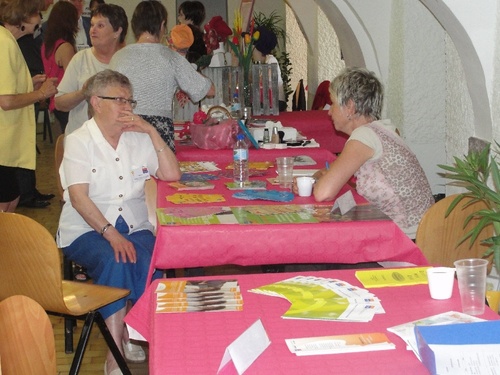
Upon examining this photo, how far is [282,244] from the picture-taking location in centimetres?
310

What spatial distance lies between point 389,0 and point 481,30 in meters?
2.22

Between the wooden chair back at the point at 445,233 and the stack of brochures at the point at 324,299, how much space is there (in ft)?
2.45

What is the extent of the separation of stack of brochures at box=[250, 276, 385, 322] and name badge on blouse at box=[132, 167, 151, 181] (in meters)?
1.48

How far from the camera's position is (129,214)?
12.6ft

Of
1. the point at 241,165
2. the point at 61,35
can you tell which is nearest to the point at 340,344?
the point at 241,165

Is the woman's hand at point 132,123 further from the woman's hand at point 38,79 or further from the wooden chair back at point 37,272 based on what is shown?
the woman's hand at point 38,79

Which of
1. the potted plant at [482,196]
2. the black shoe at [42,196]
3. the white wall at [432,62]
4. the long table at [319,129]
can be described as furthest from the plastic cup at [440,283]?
the black shoe at [42,196]

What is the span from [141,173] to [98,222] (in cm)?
33

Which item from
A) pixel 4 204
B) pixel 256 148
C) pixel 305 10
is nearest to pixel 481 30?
pixel 256 148

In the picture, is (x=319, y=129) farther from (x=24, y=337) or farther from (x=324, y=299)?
(x=24, y=337)

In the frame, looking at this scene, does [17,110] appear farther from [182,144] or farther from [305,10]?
[305,10]

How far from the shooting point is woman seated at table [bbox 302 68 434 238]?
3652mm

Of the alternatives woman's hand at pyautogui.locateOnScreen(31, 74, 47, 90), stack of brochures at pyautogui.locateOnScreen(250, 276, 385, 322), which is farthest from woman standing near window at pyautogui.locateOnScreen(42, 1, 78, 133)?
stack of brochures at pyautogui.locateOnScreen(250, 276, 385, 322)

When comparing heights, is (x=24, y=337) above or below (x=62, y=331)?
above
